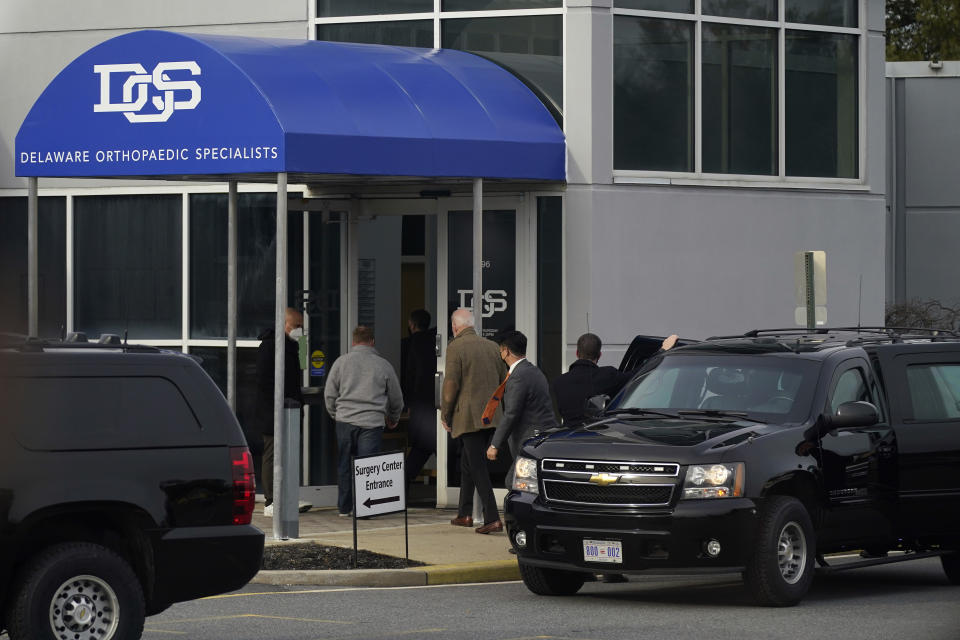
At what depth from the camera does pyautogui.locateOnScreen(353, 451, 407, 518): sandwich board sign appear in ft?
39.4

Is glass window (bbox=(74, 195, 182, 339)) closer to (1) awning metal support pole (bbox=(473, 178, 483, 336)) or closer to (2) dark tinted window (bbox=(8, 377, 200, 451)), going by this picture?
(1) awning metal support pole (bbox=(473, 178, 483, 336))

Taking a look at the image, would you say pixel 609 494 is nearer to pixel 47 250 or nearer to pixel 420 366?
pixel 420 366

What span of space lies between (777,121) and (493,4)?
3.47m

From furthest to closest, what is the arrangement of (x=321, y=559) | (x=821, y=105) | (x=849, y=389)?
(x=821, y=105) < (x=321, y=559) < (x=849, y=389)

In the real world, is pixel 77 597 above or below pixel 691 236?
below

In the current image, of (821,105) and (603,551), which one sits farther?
(821,105)

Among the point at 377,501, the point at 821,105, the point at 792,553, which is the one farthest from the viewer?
the point at 821,105

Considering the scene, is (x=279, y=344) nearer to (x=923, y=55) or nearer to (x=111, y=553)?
(x=111, y=553)

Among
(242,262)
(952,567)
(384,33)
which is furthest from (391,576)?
(384,33)

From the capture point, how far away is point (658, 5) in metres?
16.2

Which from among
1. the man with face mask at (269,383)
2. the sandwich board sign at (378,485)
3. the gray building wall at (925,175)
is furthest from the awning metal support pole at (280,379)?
the gray building wall at (925,175)

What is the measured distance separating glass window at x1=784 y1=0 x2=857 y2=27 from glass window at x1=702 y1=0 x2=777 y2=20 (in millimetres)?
210

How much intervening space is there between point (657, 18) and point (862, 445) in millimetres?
6833

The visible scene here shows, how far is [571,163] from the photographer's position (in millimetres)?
15656
